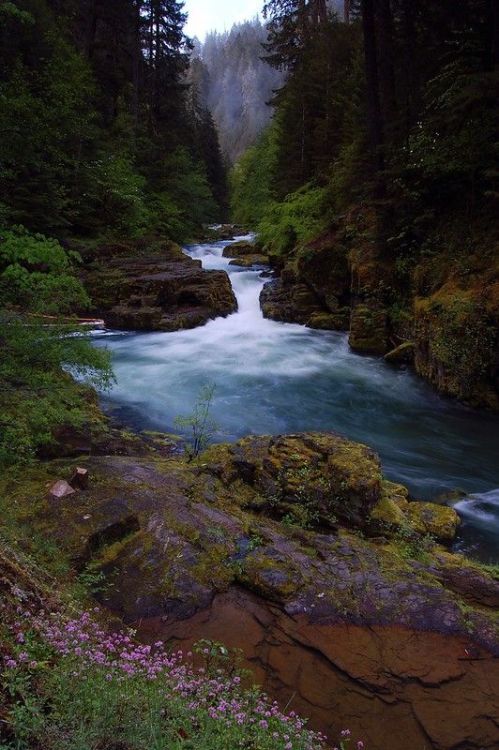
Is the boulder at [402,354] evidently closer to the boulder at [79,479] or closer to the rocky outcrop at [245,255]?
the boulder at [79,479]

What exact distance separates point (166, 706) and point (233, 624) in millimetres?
1435

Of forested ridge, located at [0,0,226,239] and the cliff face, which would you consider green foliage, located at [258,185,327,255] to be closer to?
the cliff face

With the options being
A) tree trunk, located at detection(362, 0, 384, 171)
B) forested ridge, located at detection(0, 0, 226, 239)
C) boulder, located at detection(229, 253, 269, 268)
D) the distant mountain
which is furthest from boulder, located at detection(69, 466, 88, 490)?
the distant mountain

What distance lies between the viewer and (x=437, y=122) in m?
10.6

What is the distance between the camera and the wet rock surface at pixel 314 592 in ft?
8.82

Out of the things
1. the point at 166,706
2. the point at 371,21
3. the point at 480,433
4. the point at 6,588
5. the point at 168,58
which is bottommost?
the point at 480,433

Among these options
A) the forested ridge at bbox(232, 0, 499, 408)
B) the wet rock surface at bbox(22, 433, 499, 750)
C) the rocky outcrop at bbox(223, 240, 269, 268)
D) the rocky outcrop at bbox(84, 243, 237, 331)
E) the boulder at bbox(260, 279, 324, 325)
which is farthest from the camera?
the rocky outcrop at bbox(223, 240, 269, 268)

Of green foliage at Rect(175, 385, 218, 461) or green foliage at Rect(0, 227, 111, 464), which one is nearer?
green foliage at Rect(0, 227, 111, 464)

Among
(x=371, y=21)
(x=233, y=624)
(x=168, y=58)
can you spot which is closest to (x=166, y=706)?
(x=233, y=624)

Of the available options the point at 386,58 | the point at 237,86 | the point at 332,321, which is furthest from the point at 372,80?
the point at 237,86

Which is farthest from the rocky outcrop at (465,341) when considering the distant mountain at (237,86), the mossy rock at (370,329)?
the distant mountain at (237,86)

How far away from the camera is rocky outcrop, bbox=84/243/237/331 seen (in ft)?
47.3

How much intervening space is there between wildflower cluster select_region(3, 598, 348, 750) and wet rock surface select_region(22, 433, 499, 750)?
0.62m

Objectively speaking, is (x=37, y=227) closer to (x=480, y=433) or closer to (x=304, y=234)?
(x=304, y=234)
